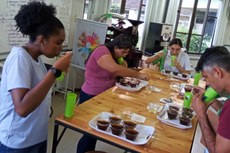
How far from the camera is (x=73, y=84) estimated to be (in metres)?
4.30

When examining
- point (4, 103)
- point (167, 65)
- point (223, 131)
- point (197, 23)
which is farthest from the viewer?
point (197, 23)

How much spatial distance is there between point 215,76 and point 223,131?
1.19 feet

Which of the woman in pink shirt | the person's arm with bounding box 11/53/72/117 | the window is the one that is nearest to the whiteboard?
the woman in pink shirt

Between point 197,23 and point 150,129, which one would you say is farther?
point 197,23

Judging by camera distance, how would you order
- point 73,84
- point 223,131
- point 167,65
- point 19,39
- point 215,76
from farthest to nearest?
point 73,84, point 167,65, point 19,39, point 215,76, point 223,131

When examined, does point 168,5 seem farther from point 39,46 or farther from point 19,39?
point 39,46

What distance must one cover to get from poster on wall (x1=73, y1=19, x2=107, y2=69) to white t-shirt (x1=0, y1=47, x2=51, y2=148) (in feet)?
8.19

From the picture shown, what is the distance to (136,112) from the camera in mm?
1773

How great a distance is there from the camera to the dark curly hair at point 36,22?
121 cm

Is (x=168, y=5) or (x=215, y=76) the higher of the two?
(x=168, y=5)

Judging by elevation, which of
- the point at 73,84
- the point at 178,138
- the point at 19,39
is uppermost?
the point at 19,39

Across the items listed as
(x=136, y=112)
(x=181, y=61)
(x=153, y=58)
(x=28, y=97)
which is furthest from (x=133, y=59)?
(x=28, y=97)

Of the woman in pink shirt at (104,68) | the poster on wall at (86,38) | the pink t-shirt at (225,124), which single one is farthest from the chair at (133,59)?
the pink t-shirt at (225,124)

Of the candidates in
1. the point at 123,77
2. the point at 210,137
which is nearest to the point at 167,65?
the point at 123,77
